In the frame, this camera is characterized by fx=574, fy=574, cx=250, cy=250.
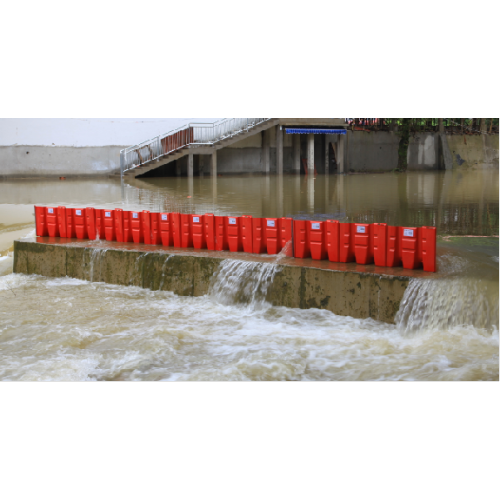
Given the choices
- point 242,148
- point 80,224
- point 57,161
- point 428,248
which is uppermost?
point 242,148

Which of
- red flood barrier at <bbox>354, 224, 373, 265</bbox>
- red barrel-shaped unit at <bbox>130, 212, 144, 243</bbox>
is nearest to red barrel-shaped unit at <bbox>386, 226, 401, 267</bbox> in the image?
red flood barrier at <bbox>354, 224, 373, 265</bbox>

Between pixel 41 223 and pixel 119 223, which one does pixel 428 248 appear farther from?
pixel 41 223

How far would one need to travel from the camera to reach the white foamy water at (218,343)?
6254 millimetres

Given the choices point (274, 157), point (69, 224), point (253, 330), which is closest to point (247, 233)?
point (253, 330)

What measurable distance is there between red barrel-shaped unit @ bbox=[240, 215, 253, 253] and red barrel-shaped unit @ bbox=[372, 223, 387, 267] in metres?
Result: 2.32

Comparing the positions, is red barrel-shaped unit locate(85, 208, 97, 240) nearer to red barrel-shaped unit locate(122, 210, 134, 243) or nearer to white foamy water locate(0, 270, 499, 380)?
red barrel-shaped unit locate(122, 210, 134, 243)

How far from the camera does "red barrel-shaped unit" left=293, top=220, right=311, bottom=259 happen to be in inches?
353

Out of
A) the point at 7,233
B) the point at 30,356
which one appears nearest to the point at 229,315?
the point at 30,356

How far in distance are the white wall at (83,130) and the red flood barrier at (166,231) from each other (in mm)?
7894

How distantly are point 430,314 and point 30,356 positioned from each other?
487 cm

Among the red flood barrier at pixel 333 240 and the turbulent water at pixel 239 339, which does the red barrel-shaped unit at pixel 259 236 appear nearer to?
the turbulent water at pixel 239 339

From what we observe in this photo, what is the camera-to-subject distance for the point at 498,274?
161 inches

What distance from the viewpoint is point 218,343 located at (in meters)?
7.34

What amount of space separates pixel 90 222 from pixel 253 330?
17.5ft
